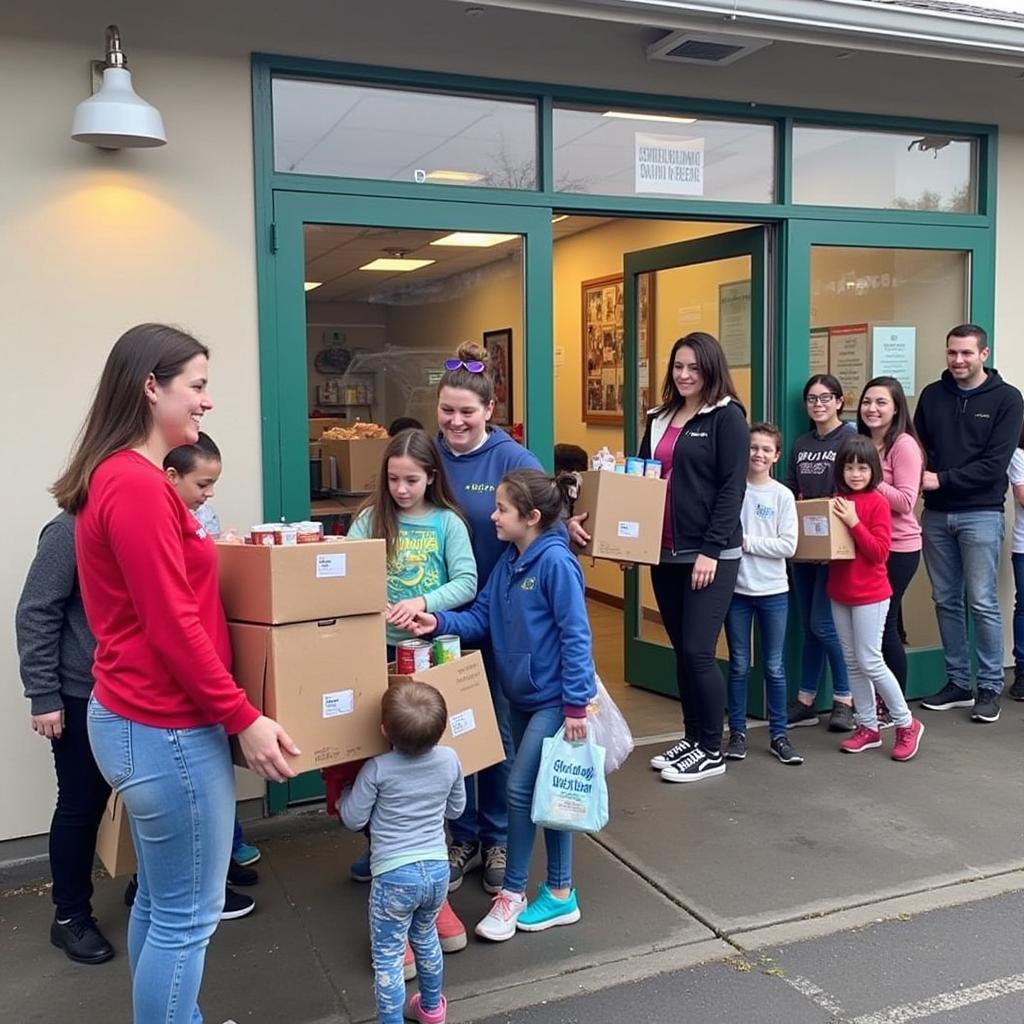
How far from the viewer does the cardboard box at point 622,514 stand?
4.07 meters

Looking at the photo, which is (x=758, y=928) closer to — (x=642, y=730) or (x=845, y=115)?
(x=642, y=730)

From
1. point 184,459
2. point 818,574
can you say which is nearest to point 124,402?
point 184,459

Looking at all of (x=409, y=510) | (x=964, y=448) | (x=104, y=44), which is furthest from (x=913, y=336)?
(x=104, y=44)

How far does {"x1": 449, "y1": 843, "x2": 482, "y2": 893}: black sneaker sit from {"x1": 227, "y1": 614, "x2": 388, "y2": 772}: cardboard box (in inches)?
43.4

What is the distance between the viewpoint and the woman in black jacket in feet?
15.0

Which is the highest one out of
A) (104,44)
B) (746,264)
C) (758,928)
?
(104,44)

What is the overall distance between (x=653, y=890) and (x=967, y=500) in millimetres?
2930

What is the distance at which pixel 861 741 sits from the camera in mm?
5168

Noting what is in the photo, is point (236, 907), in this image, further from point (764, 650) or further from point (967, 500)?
point (967, 500)

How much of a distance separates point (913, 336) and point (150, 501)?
15.9ft

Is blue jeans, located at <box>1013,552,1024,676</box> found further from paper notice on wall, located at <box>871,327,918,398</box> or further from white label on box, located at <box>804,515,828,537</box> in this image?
white label on box, located at <box>804,515,828,537</box>

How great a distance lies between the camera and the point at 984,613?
570 centimetres

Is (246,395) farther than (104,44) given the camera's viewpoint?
Yes

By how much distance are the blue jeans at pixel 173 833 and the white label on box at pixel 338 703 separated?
1.21 feet
